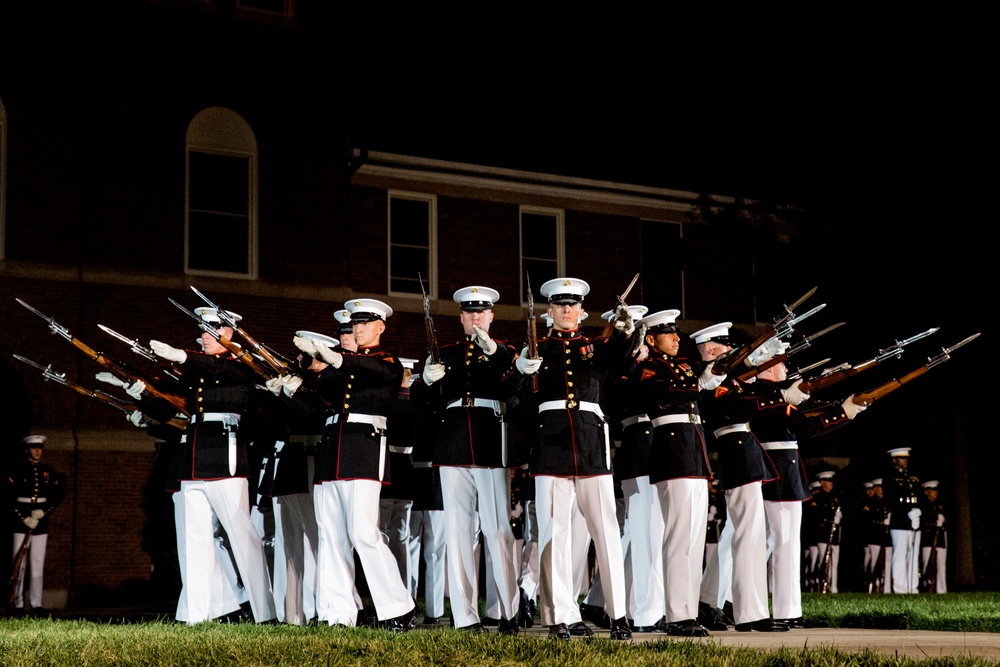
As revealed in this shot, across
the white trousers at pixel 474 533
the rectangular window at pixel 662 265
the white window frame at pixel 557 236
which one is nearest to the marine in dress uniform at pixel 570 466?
the white trousers at pixel 474 533

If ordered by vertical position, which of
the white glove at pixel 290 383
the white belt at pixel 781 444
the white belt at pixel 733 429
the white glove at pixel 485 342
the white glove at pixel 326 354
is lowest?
the white belt at pixel 781 444

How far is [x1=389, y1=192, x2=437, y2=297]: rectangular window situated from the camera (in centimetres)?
2339

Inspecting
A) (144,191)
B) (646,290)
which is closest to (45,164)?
(144,191)

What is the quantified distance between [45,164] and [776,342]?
13.5m

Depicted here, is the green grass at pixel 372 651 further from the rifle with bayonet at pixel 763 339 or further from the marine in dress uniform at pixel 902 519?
the marine in dress uniform at pixel 902 519

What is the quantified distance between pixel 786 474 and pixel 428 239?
13399 mm

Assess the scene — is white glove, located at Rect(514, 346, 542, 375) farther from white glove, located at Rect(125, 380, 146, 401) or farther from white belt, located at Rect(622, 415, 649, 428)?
white glove, located at Rect(125, 380, 146, 401)

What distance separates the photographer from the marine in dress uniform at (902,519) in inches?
842

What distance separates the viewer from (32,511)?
1727 cm

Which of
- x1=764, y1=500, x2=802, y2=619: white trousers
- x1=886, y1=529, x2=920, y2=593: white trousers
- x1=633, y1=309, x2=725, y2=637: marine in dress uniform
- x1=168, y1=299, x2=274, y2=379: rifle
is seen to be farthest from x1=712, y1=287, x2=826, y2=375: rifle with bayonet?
x1=886, y1=529, x2=920, y2=593: white trousers

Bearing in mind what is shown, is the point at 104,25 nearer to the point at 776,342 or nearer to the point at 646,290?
the point at 646,290

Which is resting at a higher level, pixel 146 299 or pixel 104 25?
pixel 104 25

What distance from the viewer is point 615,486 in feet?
35.9

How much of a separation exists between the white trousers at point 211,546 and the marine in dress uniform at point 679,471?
131 inches
